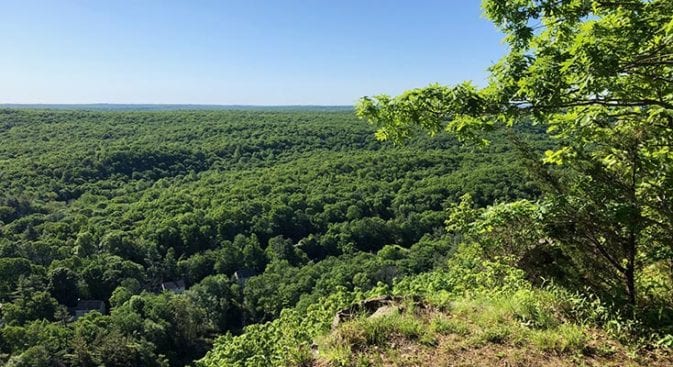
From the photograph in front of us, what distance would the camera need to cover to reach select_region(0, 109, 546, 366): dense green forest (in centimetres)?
3453

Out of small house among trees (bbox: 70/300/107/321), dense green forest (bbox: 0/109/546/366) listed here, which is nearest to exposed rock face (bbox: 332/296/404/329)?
dense green forest (bbox: 0/109/546/366)

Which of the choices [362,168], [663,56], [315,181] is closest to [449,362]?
[663,56]

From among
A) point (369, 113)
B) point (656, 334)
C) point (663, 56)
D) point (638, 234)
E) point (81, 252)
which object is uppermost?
point (663, 56)

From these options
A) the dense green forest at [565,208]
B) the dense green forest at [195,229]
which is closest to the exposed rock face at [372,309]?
the dense green forest at [565,208]

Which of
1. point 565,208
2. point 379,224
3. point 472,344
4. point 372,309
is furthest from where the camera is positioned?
point 379,224

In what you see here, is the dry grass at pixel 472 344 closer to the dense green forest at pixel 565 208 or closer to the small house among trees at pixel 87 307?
the dense green forest at pixel 565 208

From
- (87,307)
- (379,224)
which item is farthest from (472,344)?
(379,224)

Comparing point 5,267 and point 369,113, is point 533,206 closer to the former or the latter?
point 369,113

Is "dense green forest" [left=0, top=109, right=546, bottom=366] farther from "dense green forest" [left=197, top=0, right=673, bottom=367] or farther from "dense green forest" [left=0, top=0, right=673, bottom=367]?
"dense green forest" [left=197, top=0, right=673, bottom=367]

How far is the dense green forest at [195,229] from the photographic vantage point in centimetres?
3453

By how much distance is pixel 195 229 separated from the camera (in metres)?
52.0

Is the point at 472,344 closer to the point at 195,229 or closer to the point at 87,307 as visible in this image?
the point at 87,307

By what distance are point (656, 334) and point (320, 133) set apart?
96.4 m

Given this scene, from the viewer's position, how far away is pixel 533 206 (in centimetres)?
484
